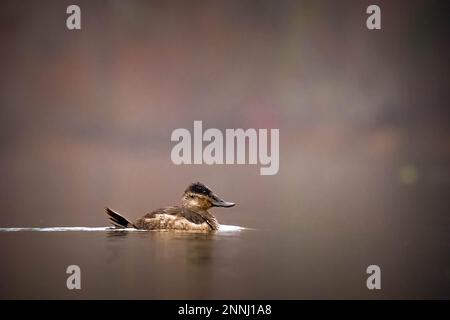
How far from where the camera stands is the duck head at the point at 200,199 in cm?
1482

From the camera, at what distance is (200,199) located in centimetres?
1484

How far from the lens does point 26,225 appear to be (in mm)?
15117

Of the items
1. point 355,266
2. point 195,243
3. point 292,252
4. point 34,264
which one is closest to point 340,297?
point 355,266

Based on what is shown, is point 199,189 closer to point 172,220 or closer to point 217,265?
point 172,220

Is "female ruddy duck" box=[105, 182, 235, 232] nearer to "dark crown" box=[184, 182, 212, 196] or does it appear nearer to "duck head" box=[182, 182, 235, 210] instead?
"duck head" box=[182, 182, 235, 210]

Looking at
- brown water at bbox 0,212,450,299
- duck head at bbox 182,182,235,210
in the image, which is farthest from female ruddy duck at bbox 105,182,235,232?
brown water at bbox 0,212,450,299

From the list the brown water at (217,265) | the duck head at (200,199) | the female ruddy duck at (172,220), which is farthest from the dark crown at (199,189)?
the brown water at (217,265)

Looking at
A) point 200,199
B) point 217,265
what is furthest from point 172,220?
point 217,265

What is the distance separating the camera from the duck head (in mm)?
14820

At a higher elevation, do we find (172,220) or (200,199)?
(200,199)

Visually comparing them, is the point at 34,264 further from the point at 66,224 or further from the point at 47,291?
the point at 66,224

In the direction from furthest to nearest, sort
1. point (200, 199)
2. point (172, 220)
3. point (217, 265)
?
1. point (200, 199)
2. point (172, 220)
3. point (217, 265)

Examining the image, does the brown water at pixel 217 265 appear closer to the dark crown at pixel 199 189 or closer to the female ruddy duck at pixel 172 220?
the female ruddy duck at pixel 172 220

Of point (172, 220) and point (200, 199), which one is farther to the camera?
point (200, 199)
